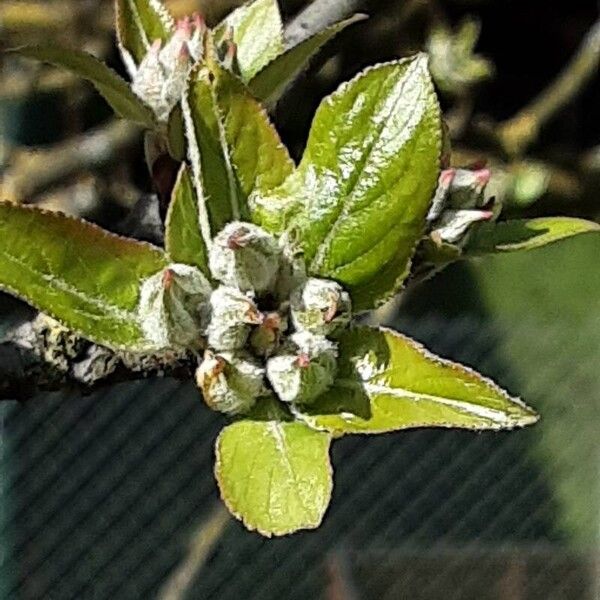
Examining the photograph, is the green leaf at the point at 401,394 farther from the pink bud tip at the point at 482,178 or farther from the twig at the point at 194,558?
the twig at the point at 194,558

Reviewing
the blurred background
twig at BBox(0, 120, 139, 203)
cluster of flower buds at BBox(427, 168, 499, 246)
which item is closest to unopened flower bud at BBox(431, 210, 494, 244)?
cluster of flower buds at BBox(427, 168, 499, 246)

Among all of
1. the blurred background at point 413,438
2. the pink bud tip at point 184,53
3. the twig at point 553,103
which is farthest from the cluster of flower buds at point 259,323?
the twig at point 553,103

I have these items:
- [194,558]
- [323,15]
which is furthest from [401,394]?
[194,558]

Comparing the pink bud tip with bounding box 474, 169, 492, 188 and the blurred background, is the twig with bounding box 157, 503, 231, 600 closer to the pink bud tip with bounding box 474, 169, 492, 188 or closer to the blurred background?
the blurred background

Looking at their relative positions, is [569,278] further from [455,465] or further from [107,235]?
[107,235]

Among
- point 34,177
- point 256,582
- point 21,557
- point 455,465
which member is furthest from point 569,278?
point 34,177
